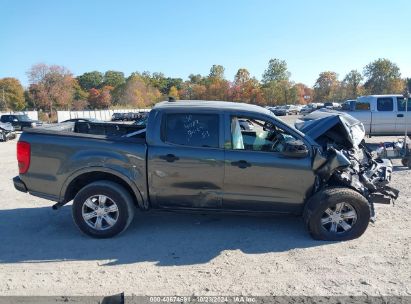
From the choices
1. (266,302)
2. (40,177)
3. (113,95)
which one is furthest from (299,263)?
(113,95)

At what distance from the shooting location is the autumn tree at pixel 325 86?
10094 cm

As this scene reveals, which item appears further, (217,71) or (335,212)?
(217,71)

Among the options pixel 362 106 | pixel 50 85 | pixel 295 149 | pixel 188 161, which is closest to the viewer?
pixel 295 149

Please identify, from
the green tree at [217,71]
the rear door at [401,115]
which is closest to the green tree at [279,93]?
the green tree at [217,71]

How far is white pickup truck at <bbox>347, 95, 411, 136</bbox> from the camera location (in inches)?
557

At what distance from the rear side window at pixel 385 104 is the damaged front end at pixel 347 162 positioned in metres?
8.67

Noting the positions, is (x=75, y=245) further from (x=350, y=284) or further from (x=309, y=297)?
(x=350, y=284)

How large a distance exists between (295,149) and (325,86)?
354 ft

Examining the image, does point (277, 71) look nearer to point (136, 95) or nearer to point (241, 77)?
point (241, 77)

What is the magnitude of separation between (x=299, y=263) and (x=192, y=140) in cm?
203

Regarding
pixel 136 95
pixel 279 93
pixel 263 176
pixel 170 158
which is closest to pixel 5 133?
pixel 170 158

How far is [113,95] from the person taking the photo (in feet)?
387

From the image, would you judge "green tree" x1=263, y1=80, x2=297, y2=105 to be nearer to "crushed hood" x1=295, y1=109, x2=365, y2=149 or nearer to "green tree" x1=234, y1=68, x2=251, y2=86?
"green tree" x1=234, y1=68, x2=251, y2=86

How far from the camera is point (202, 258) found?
4.35 meters
